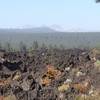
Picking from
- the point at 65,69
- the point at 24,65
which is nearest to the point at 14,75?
the point at 65,69

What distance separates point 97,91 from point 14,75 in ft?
27.0

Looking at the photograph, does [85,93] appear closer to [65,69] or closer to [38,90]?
[38,90]

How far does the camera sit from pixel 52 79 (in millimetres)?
28234

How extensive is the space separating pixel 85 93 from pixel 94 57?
11.8 meters

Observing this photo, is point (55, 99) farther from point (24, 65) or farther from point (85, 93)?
point (24, 65)

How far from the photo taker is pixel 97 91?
2247 centimetres

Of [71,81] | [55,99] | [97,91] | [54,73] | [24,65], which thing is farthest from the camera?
[24,65]

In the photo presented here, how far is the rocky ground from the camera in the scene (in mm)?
21438

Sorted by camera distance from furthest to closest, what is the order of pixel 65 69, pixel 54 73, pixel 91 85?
pixel 65 69
pixel 54 73
pixel 91 85

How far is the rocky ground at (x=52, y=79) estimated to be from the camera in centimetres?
2144

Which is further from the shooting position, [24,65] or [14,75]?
[24,65]

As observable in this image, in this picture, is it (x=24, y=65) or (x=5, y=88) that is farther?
(x=24, y=65)

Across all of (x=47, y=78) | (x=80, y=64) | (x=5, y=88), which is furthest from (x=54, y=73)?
(x=5, y=88)

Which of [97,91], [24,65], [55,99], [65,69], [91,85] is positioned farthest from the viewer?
[24,65]
